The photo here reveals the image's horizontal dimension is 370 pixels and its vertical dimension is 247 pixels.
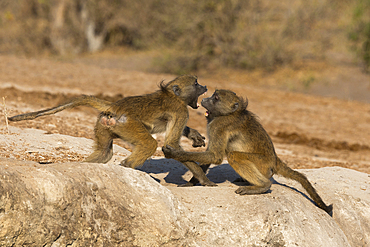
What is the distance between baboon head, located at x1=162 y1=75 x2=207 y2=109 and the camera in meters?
5.67

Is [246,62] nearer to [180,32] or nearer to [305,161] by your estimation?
[180,32]

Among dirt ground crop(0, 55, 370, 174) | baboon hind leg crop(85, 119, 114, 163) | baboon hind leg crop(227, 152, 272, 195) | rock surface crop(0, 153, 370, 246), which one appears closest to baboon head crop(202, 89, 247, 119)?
baboon hind leg crop(227, 152, 272, 195)

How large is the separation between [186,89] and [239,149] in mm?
1083

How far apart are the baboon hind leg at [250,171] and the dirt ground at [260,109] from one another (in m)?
3.70

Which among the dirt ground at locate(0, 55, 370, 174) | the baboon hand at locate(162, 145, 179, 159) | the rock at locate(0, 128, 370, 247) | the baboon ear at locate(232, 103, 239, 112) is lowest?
the dirt ground at locate(0, 55, 370, 174)

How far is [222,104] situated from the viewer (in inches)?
216

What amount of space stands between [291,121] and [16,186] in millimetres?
10692

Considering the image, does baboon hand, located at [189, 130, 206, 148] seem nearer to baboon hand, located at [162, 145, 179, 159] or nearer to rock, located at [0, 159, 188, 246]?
baboon hand, located at [162, 145, 179, 159]

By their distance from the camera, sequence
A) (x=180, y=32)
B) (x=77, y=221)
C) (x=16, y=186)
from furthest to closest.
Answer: (x=180, y=32), (x=77, y=221), (x=16, y=186)

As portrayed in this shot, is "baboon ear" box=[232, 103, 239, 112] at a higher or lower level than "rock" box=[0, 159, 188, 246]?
higher

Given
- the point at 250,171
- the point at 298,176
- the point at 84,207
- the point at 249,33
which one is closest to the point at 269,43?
the point at 249,33

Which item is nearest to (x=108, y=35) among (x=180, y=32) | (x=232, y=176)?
(x=180, y=32)

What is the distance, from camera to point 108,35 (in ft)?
86.9

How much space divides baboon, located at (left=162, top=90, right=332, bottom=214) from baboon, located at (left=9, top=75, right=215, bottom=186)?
0.28 metres
